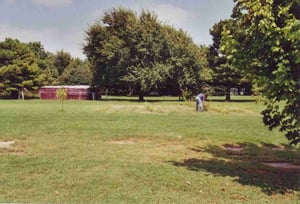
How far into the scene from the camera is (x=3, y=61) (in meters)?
60.1

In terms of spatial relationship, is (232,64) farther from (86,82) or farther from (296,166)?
(86,82)

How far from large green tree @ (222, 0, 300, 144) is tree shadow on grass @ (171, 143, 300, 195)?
883 mm

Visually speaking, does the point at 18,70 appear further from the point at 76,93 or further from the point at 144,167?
the point at 144,167

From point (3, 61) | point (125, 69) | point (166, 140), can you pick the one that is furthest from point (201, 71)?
point (166, 140)

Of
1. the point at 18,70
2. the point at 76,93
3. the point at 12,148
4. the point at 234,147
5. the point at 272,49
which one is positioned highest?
the point at 18,70

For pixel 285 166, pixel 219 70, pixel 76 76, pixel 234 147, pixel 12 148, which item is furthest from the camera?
pixel 76 76

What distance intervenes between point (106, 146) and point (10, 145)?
8.21 ft

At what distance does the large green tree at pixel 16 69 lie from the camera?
56.6 metres

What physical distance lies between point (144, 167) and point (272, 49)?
11.3 feet

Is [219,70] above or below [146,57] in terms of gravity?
below

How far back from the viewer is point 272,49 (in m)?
5.88

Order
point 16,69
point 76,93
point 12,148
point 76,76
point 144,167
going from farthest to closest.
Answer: point 76,76 → point 76,93 → point 16,69 → point 12,148 → point 144,167

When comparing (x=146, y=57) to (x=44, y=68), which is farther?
(x=44, y=68)

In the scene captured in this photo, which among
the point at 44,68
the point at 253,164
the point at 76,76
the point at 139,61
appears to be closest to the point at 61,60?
the point at 76,76
